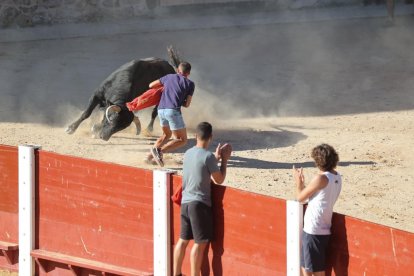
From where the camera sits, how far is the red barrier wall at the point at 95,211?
8750 millimetres

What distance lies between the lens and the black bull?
13.5m

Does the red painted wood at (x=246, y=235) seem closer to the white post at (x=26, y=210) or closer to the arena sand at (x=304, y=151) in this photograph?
the white post at (x=26, y=210)

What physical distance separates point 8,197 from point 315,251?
3.01 metres

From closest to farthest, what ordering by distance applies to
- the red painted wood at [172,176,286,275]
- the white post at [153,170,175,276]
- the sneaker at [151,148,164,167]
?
the red painted wood at [172,176,286,275]
the white post at [153,170,175,276]
the sneaker at [151,148,164,167]

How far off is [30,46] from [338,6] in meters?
6.62

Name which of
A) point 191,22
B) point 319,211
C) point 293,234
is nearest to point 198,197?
point 293,234

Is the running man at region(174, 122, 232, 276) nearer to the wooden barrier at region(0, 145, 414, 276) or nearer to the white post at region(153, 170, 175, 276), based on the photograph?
the wooden barrier at region(0, 145, 414, 276)

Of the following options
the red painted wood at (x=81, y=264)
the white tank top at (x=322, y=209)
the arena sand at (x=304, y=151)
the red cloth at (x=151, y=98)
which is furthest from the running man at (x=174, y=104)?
the white tank top at (x=322, y=209)

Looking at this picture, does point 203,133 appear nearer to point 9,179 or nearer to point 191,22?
point 9,179

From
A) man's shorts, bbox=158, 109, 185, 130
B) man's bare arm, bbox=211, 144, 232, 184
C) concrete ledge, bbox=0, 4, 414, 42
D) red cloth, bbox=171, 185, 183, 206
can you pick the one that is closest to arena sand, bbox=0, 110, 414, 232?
man's shorts, bbox=158, 109, 185, 130

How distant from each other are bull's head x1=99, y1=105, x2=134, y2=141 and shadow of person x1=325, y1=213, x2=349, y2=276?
20.3 ft

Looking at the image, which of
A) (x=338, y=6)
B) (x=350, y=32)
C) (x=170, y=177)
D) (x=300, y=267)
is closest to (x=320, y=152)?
(x=300, y=267)

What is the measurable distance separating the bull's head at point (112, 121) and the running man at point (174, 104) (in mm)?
1511

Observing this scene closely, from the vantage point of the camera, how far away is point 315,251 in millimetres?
7469
